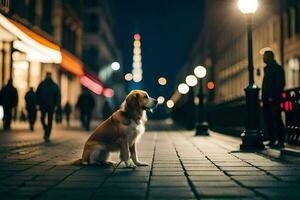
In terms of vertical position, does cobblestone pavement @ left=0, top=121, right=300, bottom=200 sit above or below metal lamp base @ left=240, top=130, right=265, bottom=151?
below

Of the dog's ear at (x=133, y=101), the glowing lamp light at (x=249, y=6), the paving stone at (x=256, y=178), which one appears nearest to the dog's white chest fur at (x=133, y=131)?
the dog's ear at (x=133, y=101)

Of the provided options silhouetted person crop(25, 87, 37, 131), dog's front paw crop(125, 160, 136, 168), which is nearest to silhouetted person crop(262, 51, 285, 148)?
dog's front paw crop(125, 160, 136, 168)

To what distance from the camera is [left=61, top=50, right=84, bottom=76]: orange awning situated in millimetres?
35306

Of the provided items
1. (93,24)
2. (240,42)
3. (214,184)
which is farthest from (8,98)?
(93,24)

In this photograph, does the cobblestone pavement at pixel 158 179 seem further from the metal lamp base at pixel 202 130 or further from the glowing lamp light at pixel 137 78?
the glowing lamp light at pixel 137 78

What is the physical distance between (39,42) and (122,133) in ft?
56.7

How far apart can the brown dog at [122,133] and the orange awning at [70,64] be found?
89.0 feet

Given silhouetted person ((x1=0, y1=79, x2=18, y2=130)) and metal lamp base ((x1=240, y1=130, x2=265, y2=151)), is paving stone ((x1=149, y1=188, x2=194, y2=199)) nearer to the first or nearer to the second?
metal lamp base ((x1=240, y1=130, x2=265, y2=151))

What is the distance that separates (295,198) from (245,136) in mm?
5898

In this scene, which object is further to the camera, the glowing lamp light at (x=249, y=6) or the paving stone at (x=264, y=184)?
the glowing lamp light at (x=249, y=6)

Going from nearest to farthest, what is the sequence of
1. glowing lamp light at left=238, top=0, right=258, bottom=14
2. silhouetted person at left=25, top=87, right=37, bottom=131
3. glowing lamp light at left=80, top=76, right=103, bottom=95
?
1. glowing lamp light at left=238, top=0, right=258, bottom=14
2. silhouetted person at left=25, top=87, right=37, bottom=131
3. glowing lamp light at left=80, top=76, right=103, bottom=95

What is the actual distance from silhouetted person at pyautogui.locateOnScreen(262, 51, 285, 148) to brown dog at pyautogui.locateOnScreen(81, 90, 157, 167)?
3.73 meters

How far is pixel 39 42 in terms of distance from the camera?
2345 centimetres

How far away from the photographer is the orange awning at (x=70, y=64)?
116 ft
